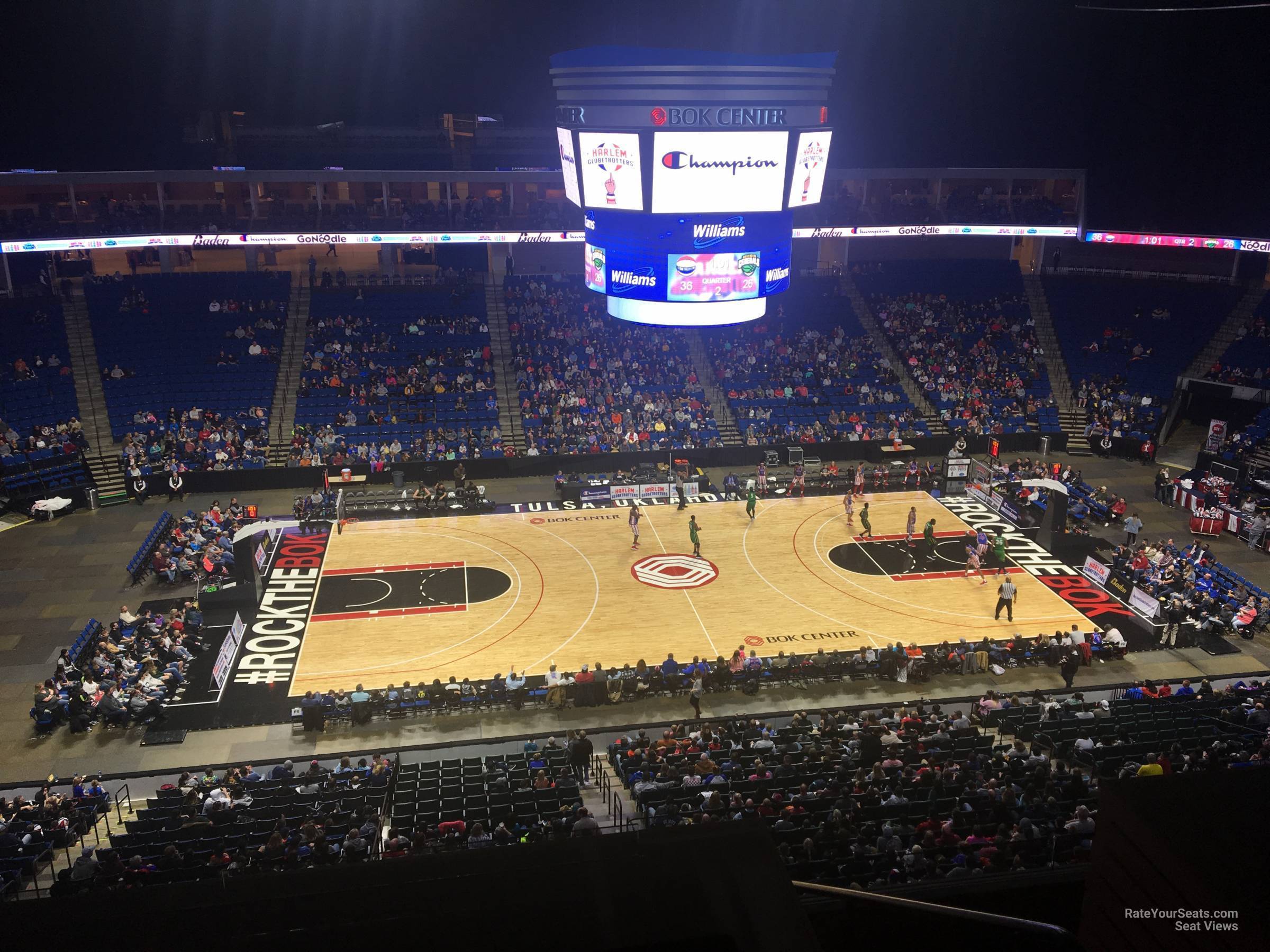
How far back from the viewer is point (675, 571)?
100ft

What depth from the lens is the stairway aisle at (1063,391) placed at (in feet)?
143

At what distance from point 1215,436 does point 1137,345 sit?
8835mm

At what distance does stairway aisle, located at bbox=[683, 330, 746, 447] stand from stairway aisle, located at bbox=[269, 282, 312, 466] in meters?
17.8

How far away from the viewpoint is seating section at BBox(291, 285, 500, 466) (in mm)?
39312

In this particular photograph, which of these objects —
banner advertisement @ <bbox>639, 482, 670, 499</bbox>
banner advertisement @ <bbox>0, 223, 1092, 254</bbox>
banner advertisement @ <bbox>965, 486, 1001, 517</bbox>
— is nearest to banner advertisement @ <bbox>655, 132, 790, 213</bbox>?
banner advertisement @ <bbox>639, 482, 670, 499</bbox>

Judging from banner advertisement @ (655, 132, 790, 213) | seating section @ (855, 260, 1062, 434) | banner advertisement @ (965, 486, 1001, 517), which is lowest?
banner advertisement @ (965, 486, 1001, 517)

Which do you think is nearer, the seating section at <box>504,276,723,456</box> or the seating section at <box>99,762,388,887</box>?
the seating section at <box>99,762,388,887</box>

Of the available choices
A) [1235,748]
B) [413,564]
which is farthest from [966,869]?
[413,564]

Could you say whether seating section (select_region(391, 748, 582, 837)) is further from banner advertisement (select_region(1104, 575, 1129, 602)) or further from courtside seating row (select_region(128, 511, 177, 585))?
banner advertisement (select_region(1104, 575, 1129, 602))

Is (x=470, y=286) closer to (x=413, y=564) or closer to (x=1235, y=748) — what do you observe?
(x=413, y=564)

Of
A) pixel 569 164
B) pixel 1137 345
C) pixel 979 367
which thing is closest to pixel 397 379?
pixel 569 164

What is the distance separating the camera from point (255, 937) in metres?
3.37

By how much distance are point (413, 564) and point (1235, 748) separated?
22581mm

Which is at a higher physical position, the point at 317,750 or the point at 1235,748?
the point at 1235,748
